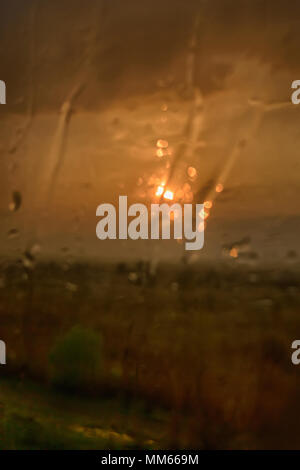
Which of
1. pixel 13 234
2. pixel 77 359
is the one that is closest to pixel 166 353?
pixel 77 359

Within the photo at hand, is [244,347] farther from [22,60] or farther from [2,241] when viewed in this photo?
[22,60]

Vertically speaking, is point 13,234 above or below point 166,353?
above

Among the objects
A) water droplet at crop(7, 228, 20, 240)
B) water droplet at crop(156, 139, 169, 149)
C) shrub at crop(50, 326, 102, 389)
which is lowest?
shrub at crop(50, 326, 102, 389)

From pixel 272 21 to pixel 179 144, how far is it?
0.14 metres

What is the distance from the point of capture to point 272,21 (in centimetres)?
41

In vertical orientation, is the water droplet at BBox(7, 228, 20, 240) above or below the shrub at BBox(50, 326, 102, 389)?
above

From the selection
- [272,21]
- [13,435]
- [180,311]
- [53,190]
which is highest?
[272,21]

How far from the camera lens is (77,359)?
0.41 m

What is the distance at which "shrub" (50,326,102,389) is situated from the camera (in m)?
0.41

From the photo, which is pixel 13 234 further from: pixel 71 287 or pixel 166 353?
pixel 166 353

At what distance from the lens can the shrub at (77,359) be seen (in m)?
0.41

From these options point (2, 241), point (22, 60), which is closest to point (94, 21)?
point (22, 60)

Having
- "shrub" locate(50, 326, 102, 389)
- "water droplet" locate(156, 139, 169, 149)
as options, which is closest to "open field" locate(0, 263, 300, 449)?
"shrub" locate(50, 326, 102, 389)

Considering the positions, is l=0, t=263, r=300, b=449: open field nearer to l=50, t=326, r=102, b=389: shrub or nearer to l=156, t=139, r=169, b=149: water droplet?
l=50, t=326, r=102, b=389: shrub
